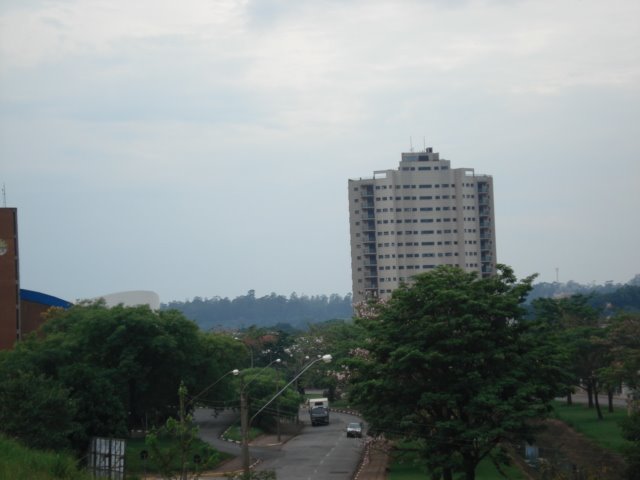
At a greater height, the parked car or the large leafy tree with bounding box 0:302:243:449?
the large leafy tree with bounding box 0:302:243:449

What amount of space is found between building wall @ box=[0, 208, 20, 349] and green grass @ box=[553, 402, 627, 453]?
39.1 metres

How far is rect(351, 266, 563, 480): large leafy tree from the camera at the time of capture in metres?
34.7

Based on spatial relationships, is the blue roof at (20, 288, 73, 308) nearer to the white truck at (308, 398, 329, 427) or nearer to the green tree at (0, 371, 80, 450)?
the white truck at (308, 398, 329, 427)

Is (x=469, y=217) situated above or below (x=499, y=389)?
above

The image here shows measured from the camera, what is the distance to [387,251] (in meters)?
141

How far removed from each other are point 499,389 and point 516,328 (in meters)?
3.41

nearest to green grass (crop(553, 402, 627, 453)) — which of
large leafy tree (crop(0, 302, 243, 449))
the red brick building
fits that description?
large leafy tree (crop(0, 302, 243, 449))

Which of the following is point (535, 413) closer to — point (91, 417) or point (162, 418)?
point (91, 417)

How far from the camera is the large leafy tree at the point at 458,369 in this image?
114 feet

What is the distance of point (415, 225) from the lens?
468 feet

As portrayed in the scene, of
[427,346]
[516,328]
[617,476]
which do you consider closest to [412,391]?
[427,346]

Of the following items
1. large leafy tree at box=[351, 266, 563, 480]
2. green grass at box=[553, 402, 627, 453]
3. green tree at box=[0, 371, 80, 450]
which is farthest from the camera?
green grass at box=[553, 402, 627, 453]

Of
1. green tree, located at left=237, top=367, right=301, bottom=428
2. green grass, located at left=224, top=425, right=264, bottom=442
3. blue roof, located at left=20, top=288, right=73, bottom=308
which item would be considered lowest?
green grass, located at left=224, top=425, right=264, bottom=442

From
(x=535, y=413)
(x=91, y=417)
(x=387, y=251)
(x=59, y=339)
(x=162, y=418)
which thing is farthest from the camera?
(x=387, y=251)
